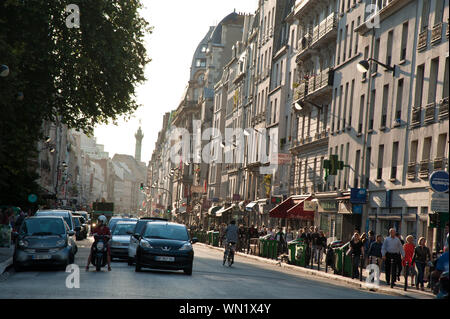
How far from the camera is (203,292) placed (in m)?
19.0

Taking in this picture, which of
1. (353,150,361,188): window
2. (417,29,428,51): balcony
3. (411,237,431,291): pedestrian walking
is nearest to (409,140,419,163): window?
(417,29,428,51): balcony

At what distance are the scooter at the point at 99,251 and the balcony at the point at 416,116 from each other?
654 inches

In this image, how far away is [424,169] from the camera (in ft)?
119

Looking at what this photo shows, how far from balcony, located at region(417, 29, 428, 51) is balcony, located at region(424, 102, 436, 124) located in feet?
8.93

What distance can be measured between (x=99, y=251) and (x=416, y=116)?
1703cm

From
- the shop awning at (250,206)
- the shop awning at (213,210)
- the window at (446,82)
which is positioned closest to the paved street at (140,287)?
the window at (446,82)

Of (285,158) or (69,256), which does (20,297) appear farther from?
(285,158)

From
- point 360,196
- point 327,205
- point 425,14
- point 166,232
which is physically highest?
point 425,14

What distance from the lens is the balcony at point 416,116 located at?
37.7m

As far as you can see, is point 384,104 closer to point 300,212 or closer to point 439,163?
point 439,163

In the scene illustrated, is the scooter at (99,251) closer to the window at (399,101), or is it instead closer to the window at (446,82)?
the window at (446,82)

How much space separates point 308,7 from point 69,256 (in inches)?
1473

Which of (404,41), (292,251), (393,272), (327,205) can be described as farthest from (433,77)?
(327,205)
